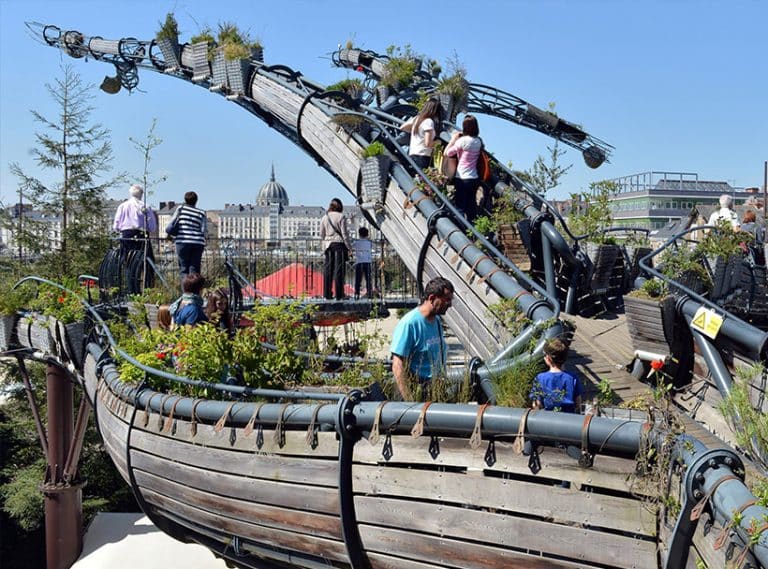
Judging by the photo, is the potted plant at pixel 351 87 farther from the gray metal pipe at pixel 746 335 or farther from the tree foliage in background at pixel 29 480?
the tree foliage in background at pixel 29 480

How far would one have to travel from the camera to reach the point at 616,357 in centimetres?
668

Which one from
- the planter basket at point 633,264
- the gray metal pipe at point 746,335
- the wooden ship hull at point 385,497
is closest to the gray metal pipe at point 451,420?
the wooden ship hull at point 385,497

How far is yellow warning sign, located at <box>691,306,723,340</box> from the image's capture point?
5.84m

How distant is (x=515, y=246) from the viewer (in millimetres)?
7953

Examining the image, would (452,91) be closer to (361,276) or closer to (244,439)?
(361,276)

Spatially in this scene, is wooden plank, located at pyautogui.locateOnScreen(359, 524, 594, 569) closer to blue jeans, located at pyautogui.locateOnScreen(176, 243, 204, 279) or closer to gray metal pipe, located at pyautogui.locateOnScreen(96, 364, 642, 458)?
Answer: gray metal pipe, located at pyautogui.locateOnScreen(96, 364, 642, 458)

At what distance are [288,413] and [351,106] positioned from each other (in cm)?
837

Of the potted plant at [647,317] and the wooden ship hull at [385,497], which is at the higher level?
the potted plant at [647,317]

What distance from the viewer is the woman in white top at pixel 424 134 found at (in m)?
9.31

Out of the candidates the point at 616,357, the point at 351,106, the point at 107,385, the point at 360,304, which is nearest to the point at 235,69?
the point at 351,106

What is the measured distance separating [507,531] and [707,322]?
326 cm

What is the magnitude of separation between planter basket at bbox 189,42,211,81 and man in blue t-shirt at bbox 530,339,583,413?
12967 millimetres

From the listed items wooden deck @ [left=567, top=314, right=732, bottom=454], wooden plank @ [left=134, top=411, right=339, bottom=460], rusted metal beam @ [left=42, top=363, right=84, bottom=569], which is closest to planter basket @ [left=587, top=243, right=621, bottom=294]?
wooden deck @ [left=567, top=314, right=732, bottom=454]

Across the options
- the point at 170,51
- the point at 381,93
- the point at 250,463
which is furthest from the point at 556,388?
the point at 170,51
